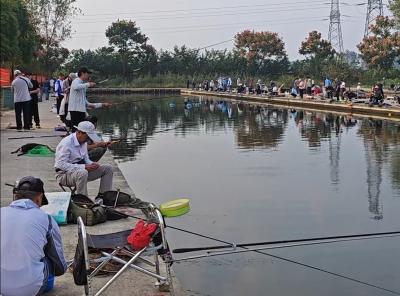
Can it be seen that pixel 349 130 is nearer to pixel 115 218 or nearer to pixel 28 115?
pixel 28 115

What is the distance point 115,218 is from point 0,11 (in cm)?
442

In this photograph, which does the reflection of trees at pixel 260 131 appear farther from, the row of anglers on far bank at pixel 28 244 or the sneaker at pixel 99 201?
the row of anglers on far bank at pixel 28 244

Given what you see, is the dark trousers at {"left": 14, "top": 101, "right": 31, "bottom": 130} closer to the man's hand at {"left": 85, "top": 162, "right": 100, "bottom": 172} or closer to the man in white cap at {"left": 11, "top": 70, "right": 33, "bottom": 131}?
the man in white cap at {"left": 11, "top": 70, "right": 33, "bottom": 131}

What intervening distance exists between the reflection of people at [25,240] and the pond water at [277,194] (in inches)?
76.6

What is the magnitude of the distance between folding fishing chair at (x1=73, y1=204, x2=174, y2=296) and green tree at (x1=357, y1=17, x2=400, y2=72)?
120ft

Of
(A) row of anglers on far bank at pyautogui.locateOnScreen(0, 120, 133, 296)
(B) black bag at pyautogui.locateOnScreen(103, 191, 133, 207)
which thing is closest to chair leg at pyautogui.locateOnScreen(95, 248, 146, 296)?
(A) row of anglers on far bank at pyautogui.locateOnScreen(0, 120, 133, 296)

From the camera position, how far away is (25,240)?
366 centimetres

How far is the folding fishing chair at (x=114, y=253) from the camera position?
4.26 meters

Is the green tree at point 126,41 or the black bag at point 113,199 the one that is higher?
the green tree at point 126,41

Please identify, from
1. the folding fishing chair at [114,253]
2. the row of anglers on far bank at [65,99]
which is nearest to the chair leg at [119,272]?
the folding fishing chair at [114,253]

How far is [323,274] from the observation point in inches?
235

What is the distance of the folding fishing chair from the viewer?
4262 mm

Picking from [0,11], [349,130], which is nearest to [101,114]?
[349,130]

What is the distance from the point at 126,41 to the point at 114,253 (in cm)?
5730
